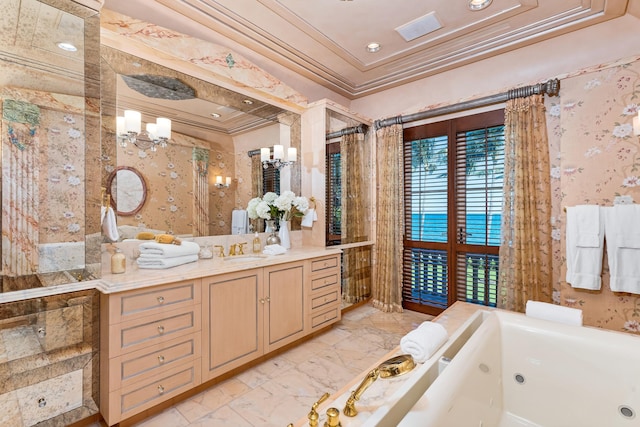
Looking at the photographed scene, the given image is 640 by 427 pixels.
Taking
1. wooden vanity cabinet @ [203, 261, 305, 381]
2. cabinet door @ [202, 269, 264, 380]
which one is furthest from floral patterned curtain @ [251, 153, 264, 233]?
cabinet door @ [202, 269, 264, 380]

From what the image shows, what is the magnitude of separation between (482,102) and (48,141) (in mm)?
3409

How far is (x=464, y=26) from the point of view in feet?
8.16

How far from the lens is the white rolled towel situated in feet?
4.35

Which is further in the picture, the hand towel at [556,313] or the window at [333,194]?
the window at [333,194]

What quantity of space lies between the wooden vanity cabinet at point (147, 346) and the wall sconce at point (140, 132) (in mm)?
1043

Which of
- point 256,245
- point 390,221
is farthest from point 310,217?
point 390,221

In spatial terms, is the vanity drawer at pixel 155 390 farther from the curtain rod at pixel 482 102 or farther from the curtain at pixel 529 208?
the curtain rod at pixel 482 102

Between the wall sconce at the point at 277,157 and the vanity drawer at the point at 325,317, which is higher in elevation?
the wall sconce at the point at 277,157

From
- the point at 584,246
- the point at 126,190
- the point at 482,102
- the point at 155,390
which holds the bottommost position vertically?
the point at 155,390

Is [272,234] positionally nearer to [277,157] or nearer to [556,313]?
[277,157]

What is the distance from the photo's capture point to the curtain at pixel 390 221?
11.2 ft

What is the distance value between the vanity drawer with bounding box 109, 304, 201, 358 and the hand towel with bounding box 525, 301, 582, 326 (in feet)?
6.93

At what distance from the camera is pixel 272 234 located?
2916 mm

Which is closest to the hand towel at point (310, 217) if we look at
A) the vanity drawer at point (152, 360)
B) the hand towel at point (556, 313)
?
the vanity drawer at point (152, 360)
